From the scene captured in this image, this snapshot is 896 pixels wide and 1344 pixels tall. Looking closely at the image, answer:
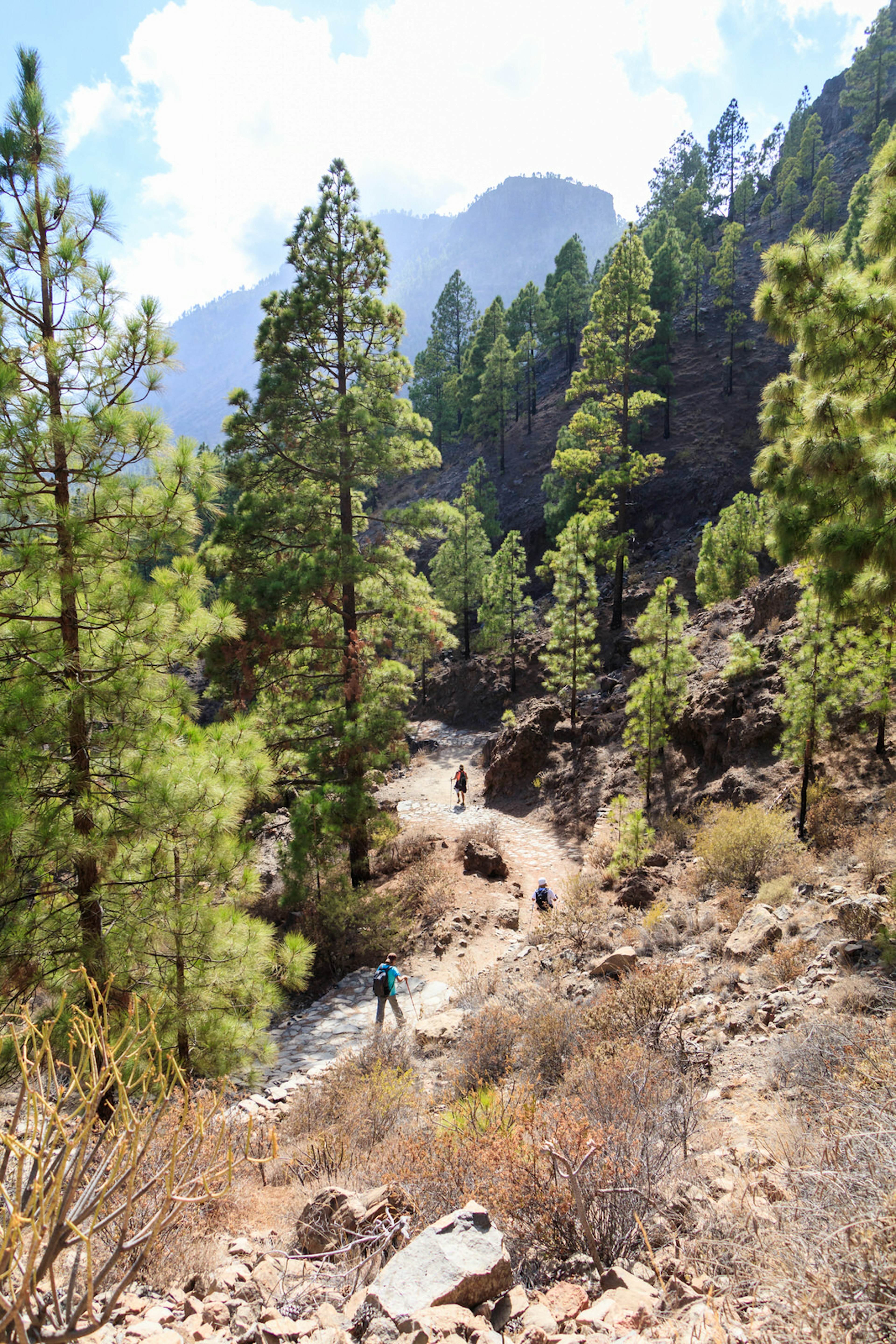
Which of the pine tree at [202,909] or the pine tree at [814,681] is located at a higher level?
the pine tree at [814,681]

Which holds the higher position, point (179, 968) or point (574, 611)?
point (574, 611)

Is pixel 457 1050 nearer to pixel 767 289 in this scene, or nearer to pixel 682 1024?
pixel 682 1024

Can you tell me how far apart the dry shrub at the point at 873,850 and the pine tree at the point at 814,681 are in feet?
4.46

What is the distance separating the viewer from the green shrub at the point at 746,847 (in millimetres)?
Answer: 9195

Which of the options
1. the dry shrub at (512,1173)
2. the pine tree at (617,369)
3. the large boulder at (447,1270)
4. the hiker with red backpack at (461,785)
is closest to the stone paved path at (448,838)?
the hiker with red backpack at (461,785)

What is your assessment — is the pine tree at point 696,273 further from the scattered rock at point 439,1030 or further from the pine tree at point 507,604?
the scattered rock at point 439,1030

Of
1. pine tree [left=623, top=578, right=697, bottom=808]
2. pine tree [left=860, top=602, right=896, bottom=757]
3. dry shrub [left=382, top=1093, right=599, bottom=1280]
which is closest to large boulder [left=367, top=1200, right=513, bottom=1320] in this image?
dry shrub [left=382, top=1093, right=599, bottom=1280]

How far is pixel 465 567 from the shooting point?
32406mm

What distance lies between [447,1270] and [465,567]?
30.6 meters

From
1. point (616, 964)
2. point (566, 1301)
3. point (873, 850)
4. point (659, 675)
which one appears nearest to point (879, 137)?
point (659, 675)

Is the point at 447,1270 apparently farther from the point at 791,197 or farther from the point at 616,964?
the point at 791,197

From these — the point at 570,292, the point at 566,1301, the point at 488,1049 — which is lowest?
the point at 488,1049

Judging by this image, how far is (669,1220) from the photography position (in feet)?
11.0

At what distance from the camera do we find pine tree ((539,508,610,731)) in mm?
20141
